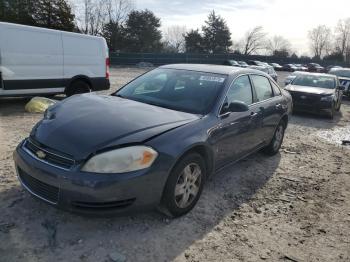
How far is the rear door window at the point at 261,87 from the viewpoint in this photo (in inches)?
209

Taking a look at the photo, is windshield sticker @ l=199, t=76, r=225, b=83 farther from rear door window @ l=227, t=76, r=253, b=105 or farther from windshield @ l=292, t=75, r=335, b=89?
windshield @ l=292, t=75, r=335, b=89

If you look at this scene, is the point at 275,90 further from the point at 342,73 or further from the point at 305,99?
the point at 342,73

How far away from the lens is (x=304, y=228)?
3814mm

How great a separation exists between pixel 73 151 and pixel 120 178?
50cm

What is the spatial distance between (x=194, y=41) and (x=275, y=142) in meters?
61.5

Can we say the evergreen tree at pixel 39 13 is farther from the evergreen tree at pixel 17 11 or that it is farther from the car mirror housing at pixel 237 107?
the car mirror housing at pixel 237 107

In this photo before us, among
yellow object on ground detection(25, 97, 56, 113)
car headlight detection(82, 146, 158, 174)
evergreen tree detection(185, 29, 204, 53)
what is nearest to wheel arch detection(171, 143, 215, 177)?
car headlight detection(82, 146, 158, 174)

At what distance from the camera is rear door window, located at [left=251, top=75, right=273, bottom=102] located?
5.30 m

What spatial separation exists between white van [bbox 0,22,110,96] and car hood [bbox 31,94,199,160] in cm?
512

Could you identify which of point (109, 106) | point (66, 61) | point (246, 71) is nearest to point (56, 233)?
point (109, 106)

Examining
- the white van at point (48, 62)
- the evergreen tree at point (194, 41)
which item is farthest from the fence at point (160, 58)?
the white van at point (48, 62)

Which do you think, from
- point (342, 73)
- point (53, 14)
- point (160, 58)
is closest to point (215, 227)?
point (342, 73)

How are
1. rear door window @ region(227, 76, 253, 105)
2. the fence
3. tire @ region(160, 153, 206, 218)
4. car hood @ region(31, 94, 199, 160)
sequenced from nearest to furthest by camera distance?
1. car hood @ region(31, 94, 199, 160)
2. tire @ region(160, 153, 206, 218)
3. rear door window @ region(227, 76, 253, 105)
4. the fence

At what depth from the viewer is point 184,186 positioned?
3662mm
